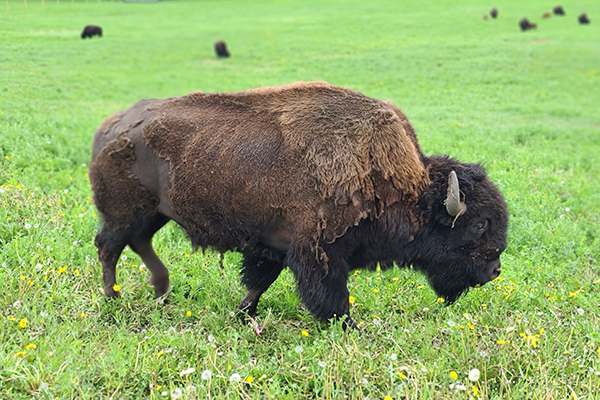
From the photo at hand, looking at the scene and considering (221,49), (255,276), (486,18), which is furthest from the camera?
(486,18)

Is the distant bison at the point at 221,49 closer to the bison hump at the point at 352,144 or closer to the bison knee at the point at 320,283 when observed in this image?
the bison hump at the point at 352,144

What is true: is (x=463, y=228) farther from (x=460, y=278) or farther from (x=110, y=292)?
(x=110, y=292)

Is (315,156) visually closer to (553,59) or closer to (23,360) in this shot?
(23,360)

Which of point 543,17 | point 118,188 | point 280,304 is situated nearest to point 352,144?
point 280,304

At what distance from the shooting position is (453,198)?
3.89 m

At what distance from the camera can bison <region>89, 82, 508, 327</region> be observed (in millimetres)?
3963

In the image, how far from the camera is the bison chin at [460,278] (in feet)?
14.0

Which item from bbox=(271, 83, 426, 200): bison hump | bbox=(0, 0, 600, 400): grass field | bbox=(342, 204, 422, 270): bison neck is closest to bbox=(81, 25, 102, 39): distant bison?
bbox=(0, 0, 600, 400): grass field

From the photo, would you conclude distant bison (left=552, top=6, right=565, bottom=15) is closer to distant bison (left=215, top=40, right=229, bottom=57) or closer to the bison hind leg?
distant bison (left=215, top=40, right=229, bottom=57)

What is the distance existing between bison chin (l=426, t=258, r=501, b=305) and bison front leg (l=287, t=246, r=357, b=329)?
75 centimetres

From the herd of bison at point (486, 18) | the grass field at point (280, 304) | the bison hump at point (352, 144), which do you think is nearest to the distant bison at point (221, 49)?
the herd of bison at point (486, 18)

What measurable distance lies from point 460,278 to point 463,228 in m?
0.39

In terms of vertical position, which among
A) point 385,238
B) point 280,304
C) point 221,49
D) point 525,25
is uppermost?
point 385,238

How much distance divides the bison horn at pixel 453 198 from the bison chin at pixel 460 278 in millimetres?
491
